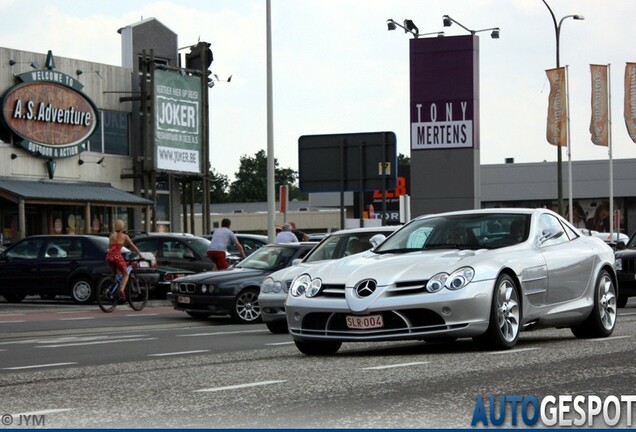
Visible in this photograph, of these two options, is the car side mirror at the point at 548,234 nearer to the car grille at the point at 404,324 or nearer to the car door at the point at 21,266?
the car grille at the point at 404,324

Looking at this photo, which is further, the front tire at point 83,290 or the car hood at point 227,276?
the front tire at point 83,290

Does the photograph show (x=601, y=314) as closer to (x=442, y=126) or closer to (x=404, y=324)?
(x=404, y=324)

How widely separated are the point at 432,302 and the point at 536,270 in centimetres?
167

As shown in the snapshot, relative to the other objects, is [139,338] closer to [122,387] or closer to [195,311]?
[195,311]

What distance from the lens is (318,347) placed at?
12.9 meters

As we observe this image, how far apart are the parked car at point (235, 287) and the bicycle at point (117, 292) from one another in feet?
12.4

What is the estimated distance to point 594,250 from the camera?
1465cm

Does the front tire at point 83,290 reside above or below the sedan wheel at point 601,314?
below

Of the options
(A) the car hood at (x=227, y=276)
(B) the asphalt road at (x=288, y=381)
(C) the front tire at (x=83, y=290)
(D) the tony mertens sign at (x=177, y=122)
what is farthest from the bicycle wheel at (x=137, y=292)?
(D) the tony mertens sign at (x=177, y=122)

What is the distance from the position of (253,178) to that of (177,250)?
15307 cm

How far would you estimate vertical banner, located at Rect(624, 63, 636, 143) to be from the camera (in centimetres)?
4984

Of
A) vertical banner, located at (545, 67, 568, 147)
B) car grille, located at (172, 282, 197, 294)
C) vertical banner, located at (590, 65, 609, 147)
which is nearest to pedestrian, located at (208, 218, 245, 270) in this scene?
car grille, located at (172, 282, 197, 294)

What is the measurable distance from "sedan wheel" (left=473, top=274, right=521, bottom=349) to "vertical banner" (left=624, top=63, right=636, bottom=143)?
38.2 m

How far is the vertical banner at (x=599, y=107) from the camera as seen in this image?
50.9 m
